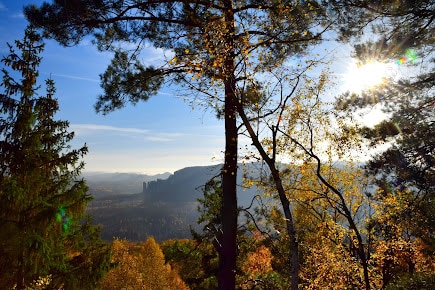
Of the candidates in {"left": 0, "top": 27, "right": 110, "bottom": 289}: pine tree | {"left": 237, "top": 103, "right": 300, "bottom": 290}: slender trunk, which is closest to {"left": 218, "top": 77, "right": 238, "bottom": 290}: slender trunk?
{"left": 237, "top": 103, "right": 300, "bottom": 290}: slender trunk

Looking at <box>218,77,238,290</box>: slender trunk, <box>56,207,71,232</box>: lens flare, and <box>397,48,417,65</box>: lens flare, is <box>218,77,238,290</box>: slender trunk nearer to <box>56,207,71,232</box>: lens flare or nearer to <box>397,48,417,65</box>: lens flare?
<box>56,207,71,232</box>: lens flare

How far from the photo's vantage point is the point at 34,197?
9.92 m

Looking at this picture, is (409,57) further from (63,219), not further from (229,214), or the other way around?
(63,219)

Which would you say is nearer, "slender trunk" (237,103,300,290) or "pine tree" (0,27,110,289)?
"slender trunk" (237,103,300,290)

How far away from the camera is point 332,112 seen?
335 inches

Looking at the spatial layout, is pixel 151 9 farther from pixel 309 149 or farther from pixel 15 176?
pixel 15 176

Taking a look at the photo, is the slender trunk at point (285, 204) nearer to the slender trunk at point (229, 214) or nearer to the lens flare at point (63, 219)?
the slender trunk at point (229, 214)

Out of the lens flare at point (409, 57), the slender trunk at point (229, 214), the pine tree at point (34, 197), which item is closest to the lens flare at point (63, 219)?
the pine tree at point (34, 197)

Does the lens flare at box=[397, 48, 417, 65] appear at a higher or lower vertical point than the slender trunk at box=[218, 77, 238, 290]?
higher

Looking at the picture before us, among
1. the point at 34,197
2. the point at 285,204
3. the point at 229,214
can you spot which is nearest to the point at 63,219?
the point at 34,197

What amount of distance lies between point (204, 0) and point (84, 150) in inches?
283

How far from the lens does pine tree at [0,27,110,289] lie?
8891 millimetres

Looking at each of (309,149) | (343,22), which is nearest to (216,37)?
(309,149)

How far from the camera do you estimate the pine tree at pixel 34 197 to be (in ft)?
29.2
